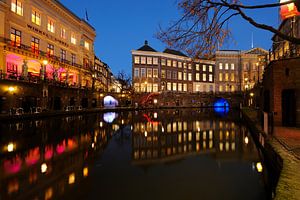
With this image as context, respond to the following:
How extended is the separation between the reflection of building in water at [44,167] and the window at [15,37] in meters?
24.8

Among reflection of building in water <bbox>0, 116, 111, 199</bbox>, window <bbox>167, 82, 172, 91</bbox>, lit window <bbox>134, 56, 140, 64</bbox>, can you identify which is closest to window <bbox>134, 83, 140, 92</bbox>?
lit window <bbox>134, 56, 140, 64</bbox>

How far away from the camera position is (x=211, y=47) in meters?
9.39

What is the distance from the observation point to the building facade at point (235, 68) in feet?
284

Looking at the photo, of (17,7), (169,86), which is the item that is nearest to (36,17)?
(17,7)

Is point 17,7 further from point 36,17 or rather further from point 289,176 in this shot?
point 289,176

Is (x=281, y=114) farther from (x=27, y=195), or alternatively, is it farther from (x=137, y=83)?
(x=137, y=83)

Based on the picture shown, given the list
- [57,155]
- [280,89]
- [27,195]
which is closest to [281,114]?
[280,89]

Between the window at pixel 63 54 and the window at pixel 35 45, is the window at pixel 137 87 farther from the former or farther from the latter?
the window at pixel 35 45

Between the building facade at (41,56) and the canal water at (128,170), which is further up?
the building facade at (41,56)

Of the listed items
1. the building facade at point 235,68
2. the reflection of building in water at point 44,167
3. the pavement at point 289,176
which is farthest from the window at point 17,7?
the building facade at point 235,68

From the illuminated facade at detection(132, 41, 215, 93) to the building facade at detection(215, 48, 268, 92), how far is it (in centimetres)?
331

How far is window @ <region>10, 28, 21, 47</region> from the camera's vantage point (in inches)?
1344

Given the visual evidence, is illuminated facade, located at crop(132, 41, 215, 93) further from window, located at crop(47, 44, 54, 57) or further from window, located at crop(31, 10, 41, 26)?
window, located at crop(31, 10, 41, 26)

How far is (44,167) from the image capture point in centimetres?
920
